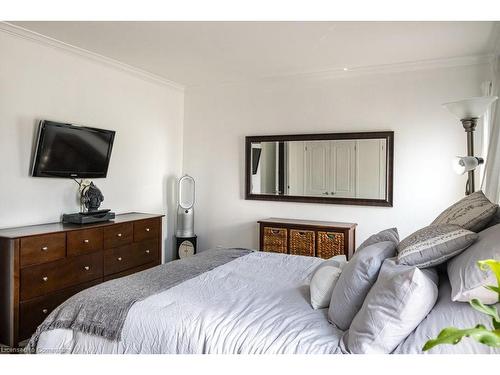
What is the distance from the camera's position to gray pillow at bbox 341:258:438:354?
148 cm

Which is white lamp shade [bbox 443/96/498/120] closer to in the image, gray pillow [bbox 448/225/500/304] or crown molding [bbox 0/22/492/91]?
crown molding [bbox 0/22/492/91]

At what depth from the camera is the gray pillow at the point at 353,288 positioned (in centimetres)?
178

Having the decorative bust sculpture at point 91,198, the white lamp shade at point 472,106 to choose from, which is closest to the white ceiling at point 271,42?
the white lamp shade at point 472,106

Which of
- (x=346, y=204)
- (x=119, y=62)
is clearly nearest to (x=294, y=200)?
(x=346, y=204)

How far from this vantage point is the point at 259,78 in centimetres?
483

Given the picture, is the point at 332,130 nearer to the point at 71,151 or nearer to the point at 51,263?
the point at 71,151

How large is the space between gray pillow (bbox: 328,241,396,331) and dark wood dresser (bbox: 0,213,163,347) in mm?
2354

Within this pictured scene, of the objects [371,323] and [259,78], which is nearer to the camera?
[371,323]

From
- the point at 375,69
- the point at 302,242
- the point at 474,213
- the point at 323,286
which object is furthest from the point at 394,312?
the point at 375,69

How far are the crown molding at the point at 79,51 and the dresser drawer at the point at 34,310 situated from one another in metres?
2.21

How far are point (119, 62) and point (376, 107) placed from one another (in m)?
2.87

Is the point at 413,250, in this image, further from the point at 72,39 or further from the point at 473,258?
the point at 72,39

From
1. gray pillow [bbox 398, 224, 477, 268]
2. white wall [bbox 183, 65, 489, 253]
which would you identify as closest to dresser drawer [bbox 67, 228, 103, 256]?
white wall [bbox 183, 65, 489, 253]

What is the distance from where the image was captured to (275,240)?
173 inches
